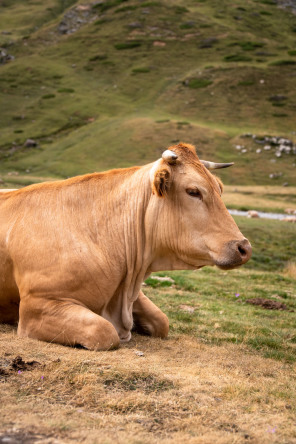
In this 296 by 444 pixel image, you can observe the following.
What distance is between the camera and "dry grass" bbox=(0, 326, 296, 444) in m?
4.14

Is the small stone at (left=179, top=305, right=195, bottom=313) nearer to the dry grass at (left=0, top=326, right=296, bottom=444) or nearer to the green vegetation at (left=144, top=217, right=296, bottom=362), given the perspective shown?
the green vegetation at (left=144, top=217, right=296, bottom=362)

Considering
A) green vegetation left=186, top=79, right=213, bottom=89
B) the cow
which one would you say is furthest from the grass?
green vegetation left=186, top=79, right=213, bottom=89

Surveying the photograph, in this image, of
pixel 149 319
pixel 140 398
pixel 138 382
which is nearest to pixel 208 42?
pixel 149 319

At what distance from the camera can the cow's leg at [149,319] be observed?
25.7 feet

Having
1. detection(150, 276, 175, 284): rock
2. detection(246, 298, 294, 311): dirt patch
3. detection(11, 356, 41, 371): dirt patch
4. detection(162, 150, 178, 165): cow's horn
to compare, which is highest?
detection(162, 150, 178, 165): cow's horn

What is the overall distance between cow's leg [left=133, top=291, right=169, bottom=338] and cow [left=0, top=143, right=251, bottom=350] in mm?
14

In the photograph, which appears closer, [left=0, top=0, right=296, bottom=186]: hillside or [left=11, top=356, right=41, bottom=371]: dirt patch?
[left=11, top=356, right=41, bottom=371]: dirt patch

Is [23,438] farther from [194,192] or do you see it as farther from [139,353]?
[194,192]

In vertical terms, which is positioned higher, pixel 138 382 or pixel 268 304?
pixel 138 382

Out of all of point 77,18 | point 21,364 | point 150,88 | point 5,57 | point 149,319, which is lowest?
point 150,88

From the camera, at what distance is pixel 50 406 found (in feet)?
14.8

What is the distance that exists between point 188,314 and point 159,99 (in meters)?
62.6

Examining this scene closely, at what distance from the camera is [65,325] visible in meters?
6.61

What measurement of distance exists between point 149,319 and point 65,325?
5.26ft
